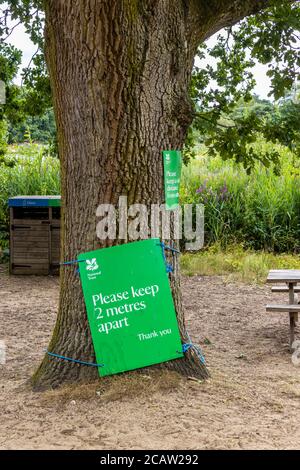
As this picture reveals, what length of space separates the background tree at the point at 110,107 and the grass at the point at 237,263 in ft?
16.4

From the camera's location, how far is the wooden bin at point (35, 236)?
10094 millimetres

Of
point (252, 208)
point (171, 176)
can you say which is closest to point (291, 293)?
point (171, 176)

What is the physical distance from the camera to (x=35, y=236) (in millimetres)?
10133

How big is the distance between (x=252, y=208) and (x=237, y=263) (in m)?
1.88

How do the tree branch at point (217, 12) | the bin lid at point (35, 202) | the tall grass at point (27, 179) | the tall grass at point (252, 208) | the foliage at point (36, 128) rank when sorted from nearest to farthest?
the tree branch at point (217, 12) < the bin lid at point (35, 202) < the tall grass at point (252, 208) < the tall grass at point (27, 179) < the foliage at point (36, 128)

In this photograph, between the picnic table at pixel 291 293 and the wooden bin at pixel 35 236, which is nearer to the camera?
the picnic table at pixel 291 293

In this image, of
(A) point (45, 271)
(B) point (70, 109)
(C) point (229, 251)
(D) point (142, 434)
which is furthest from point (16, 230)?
(D) point (142, 434)

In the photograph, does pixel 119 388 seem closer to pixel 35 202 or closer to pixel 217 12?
pixel 217 12

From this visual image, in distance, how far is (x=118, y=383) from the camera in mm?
5086

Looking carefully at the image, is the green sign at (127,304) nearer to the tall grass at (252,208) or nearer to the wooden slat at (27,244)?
the wooden slat at (27,244)

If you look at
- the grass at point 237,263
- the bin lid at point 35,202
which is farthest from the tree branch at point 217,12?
the grass at point 237,263

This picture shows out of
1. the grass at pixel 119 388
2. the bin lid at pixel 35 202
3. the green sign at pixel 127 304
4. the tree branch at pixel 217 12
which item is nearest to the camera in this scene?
the grass at pixel 119 388

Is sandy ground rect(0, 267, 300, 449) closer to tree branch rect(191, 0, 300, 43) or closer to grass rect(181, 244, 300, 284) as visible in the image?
tree branch rect(191, 0, 300, 43)

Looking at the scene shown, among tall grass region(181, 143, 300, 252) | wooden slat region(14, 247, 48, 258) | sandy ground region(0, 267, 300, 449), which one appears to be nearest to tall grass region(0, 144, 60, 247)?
wooden slat region(14, 247, 48, 258)
